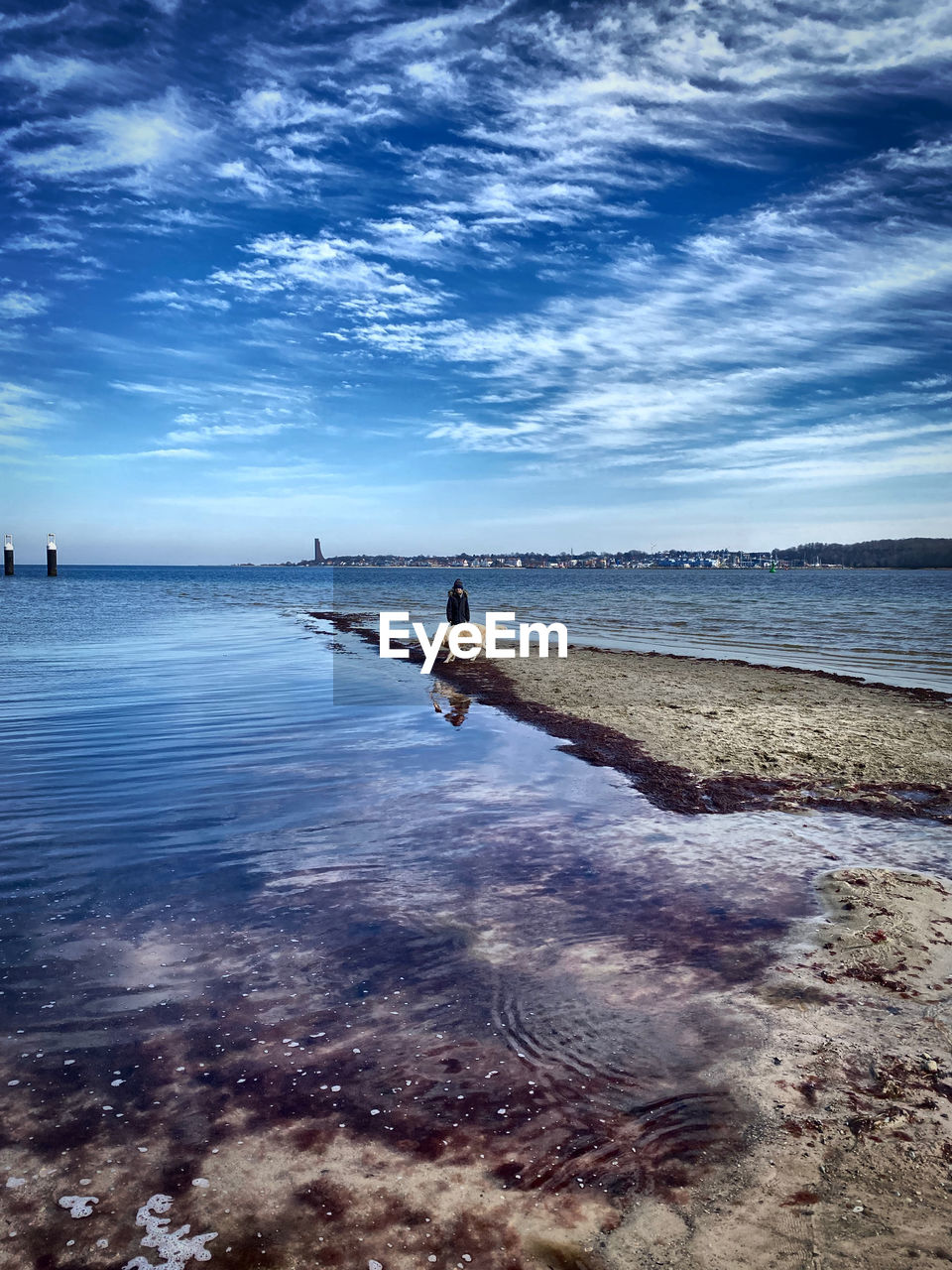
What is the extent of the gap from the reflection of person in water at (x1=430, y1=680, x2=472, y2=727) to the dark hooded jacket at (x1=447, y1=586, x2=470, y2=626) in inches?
205

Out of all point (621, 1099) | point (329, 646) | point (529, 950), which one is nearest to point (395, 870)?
point (529, 950)

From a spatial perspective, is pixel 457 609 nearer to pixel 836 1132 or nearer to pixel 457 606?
pixel 457 606

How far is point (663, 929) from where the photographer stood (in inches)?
247

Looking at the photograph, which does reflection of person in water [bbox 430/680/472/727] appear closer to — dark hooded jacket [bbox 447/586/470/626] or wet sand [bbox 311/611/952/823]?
wet sand [bbox 311/611/952/823]

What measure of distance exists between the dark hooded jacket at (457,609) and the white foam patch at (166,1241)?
2314cm

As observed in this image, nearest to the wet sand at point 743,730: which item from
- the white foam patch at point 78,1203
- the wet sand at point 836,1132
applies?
the wet sand at point 836,1132

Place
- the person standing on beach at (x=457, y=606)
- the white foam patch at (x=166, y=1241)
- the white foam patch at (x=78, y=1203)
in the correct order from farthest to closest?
the person standing on beach at (x=457, y=606) → the white foam patch at (x=78, y=1203) → the white foam patch at (x=166, y=1241)

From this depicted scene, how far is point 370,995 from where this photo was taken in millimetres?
5219

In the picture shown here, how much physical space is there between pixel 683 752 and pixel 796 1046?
27.5 feet

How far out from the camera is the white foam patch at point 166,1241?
313 cm

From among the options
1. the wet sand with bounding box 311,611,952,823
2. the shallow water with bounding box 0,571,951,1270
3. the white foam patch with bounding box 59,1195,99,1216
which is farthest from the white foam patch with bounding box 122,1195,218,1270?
the wet sand with bounding box 311,611,952,823

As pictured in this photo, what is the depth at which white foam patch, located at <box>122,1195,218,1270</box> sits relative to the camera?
3129 millimetres

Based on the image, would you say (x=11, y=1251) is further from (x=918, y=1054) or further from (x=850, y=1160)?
(x=918, y=1054)

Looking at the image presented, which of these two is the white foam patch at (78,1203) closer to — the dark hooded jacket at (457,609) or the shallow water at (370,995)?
the shallow water at (370,995)
